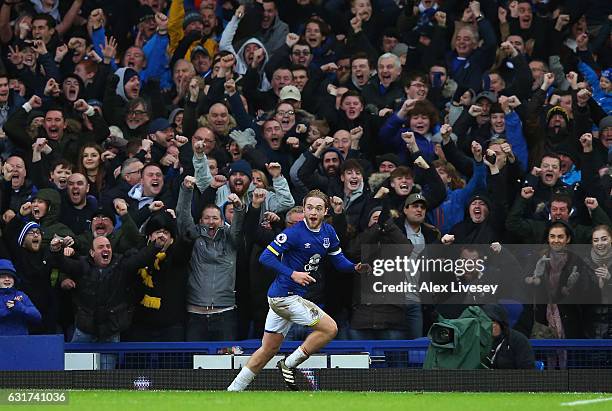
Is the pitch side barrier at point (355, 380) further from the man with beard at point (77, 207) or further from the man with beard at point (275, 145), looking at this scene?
the man with beard at point (275, 145)

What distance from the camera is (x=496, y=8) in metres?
21.0

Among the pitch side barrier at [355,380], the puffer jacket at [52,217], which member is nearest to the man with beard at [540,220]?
the pitch side barrier at [355,380]

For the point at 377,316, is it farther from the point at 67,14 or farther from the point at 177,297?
the point at 67,14

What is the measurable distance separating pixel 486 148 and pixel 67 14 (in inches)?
296

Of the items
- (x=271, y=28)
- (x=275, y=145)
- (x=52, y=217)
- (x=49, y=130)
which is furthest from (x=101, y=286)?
(x=271, y=28)

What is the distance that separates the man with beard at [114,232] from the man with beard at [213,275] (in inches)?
22.4

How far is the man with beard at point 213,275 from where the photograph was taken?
1523 centimetres

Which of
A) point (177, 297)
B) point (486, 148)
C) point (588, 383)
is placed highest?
point (486, 148)

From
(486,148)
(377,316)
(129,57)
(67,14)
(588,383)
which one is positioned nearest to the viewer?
(588,383)

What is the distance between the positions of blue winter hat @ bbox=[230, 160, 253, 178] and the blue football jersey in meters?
2.52

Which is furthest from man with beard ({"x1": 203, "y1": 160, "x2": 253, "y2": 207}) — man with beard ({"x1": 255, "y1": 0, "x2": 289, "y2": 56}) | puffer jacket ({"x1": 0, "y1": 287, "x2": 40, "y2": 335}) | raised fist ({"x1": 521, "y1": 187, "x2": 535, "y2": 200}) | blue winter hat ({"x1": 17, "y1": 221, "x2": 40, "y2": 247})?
man with beard ({"x1": 255, "y1": 0, "x2": 289, "y2": 56})

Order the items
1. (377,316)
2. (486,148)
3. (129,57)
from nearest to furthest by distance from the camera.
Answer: (377,316)
(486,148)
(129,57)

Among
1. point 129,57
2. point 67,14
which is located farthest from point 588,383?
point 67,14

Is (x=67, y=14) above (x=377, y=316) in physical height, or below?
above
